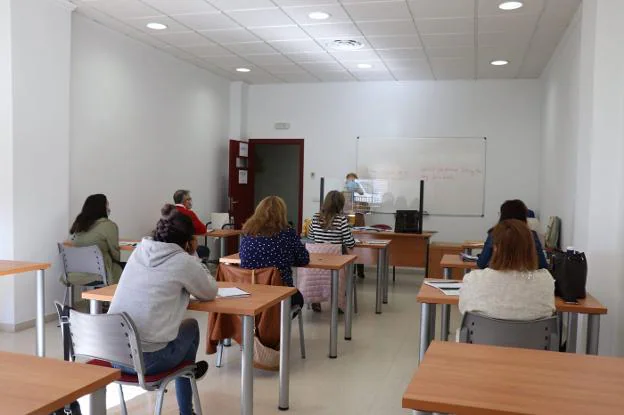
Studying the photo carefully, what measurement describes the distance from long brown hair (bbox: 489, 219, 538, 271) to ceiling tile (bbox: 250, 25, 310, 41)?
4.04 m

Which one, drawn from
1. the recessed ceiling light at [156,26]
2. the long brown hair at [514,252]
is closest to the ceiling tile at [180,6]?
the recessed ceiling light at [156,26]

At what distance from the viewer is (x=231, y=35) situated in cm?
648

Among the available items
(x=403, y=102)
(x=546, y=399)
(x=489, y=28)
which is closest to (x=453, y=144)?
(x=403, y=102)

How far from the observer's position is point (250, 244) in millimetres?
4043

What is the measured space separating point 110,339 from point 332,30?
4.56m

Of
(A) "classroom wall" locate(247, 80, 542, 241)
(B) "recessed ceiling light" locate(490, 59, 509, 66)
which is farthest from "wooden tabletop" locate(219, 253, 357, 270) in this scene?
(A) "classroom wall" locate(247, 80, 542, 241)

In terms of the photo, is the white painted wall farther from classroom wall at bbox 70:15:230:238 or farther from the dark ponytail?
the dark ponytail

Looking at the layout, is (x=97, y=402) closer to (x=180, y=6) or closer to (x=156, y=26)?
(x=180, y=6)

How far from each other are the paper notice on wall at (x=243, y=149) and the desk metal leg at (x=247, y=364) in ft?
21.7

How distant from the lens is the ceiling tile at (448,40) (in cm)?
625

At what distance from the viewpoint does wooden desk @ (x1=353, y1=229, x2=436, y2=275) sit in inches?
298

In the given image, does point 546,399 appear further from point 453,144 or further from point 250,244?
point 453,144

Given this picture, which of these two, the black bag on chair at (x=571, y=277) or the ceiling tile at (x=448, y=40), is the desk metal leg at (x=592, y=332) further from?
the ceiling tile at (x=448, y=40)

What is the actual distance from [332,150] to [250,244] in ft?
17.8
